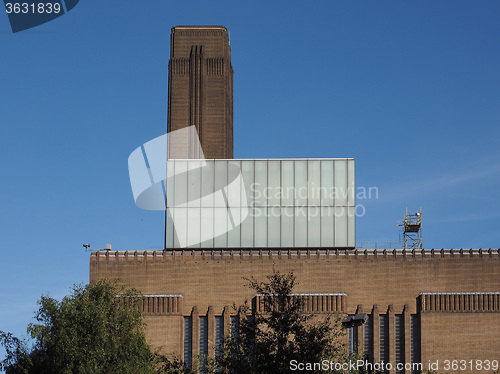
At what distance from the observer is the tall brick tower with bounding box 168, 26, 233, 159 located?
317ft

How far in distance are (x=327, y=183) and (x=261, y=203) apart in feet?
22.5

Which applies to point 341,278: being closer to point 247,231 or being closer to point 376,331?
point 376,331

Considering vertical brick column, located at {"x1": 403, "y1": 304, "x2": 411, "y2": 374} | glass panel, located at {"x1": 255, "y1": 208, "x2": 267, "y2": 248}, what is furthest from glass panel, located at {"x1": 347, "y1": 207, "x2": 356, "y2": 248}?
vertical brick column, located at {"x1": 403, "y1": 304, "x2": 411, "y2": 374}

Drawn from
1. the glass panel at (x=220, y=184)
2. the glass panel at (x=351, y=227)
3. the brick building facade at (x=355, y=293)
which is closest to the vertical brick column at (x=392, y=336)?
the brick building facade at (x=355, y=293)

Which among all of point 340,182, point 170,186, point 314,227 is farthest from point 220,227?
point 340,182

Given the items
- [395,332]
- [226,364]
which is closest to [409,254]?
[395,332]

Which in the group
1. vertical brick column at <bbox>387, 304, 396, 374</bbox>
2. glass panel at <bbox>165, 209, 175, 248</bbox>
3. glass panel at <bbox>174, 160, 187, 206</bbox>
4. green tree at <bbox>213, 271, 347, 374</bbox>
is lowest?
vertical brick column at <bbox>387, 304, 396, 374</bbox>

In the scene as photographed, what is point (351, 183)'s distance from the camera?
90688 millimetres

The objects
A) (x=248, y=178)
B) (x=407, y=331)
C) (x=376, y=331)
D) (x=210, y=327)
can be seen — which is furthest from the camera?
(x=248, y=178)

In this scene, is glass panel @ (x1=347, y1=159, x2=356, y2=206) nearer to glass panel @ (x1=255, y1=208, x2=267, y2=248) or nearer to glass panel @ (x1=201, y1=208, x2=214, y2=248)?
glass panel @ (x1=255, y1=208, x2=267, y2=248)

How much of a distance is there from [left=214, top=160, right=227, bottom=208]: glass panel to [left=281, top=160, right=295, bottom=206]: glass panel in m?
5.70

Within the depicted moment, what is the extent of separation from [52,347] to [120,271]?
1731cm

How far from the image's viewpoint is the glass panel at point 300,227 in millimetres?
89438

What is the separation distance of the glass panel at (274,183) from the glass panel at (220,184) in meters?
4.32
